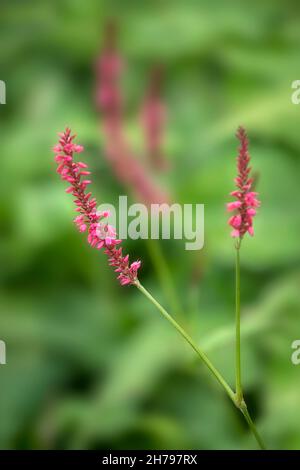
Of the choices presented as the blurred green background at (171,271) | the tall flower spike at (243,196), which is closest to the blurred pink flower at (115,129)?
the blurred green background at (171,271)

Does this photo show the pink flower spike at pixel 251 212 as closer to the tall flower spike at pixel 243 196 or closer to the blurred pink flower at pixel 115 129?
the tall flower spike at pixel 243 196

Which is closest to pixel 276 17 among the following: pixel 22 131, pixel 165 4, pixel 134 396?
pixel 165 4

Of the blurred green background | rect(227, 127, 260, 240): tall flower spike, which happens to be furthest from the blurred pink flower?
rect(227, 127, 260, 240): tall flower spike

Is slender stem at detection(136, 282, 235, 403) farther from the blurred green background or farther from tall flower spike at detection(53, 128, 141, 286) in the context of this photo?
the blurred green background

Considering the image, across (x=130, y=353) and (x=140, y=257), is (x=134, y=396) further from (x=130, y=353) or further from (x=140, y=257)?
(x=140, y=257)

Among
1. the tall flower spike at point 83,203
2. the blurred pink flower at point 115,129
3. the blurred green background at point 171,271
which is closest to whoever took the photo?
the tall flower spike at point 83,203
